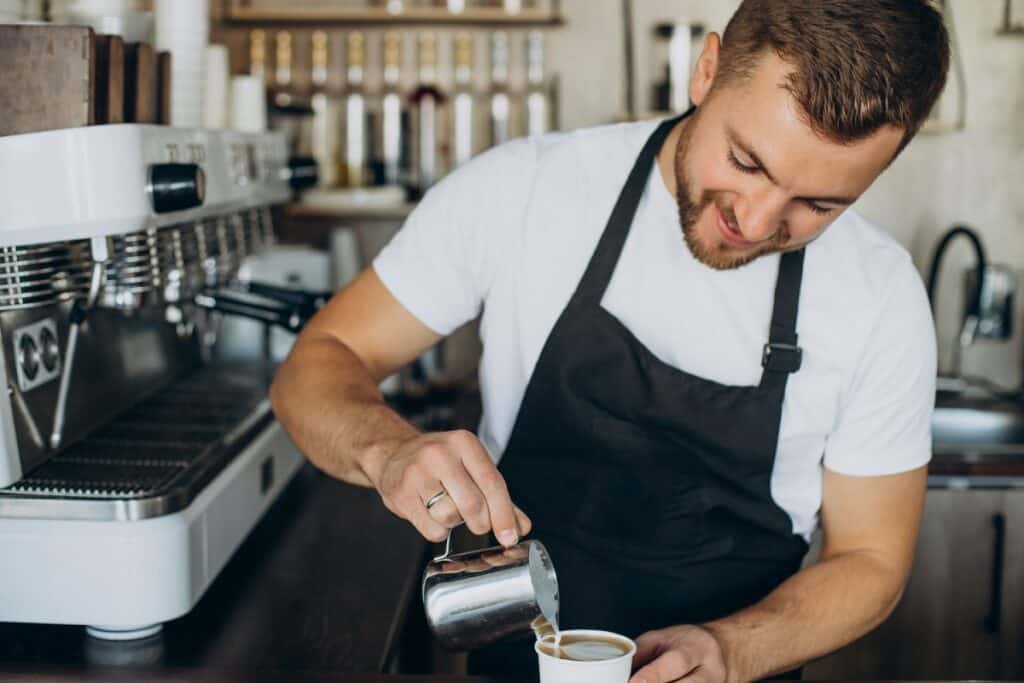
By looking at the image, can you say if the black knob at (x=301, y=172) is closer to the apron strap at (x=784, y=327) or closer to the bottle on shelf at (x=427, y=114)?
the apron strap at (x=784, y=327)

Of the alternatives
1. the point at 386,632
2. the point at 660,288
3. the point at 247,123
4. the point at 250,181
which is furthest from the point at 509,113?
the point at 386,632

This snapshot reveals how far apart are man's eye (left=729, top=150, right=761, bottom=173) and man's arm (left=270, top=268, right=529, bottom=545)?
484mm

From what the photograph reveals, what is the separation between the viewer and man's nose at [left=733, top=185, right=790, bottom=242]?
1.34 meters

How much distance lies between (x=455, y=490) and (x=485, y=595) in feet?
0.33

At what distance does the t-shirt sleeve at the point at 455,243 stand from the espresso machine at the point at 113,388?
0.28 metres

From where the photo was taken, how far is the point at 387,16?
11.5ft

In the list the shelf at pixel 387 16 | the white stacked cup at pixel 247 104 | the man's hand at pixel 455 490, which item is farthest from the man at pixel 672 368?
the shelf at pixel 387 16

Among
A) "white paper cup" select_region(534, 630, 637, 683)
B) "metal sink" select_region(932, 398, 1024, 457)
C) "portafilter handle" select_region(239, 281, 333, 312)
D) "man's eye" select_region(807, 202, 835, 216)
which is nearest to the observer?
"white paper cup" select_region(534, 630, 637, 683)

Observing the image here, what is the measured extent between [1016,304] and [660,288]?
2.28 metres

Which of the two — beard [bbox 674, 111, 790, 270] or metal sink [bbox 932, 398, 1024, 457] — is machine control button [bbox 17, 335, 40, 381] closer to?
beard [bbox 674, 111, 790, 270]

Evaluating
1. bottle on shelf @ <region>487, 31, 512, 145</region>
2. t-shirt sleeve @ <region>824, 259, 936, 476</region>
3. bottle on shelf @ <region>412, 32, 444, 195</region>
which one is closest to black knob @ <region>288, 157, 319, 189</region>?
t-shirt sleeve @ <region>824, 259, 936, 476</region>

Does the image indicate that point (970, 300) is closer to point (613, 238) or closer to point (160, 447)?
point (613, 238)

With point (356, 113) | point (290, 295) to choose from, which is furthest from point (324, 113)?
point (290, 295)

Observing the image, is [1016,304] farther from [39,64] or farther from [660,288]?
[39,64]
